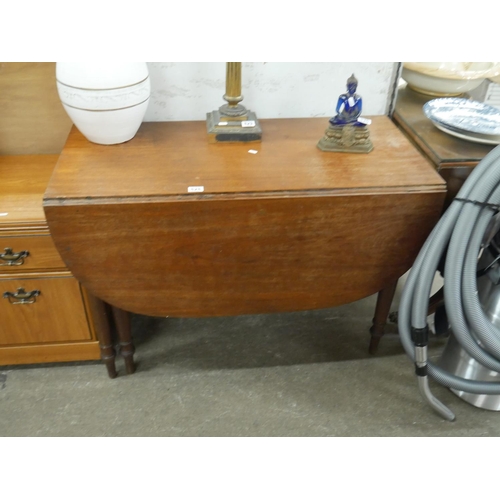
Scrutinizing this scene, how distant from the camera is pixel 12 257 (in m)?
1.28

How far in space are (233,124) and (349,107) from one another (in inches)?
13.7

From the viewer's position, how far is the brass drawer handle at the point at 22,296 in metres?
1.36

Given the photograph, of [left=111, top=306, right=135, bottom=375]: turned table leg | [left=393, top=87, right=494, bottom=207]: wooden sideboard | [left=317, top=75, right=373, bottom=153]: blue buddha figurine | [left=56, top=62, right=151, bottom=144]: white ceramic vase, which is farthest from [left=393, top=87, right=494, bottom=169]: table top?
[left=111, top=306, right=135, bottom=375]: turned table leg

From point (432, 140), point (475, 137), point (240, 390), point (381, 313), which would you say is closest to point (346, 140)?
point (432, 140)

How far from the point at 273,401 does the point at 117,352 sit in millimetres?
579

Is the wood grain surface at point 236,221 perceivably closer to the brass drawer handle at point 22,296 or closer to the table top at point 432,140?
the table top at point 432,140

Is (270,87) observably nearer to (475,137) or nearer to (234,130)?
(234,130)

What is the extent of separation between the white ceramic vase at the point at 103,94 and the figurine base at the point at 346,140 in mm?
544

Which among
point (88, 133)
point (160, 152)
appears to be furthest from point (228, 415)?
point (88, 133)

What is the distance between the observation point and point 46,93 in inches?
58.1

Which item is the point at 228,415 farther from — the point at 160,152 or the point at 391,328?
the point at 160,152

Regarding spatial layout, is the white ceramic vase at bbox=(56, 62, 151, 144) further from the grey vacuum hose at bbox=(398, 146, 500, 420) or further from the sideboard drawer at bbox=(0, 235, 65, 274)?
the grey vacuum hose at bbox=(398, 146, 500, 420)

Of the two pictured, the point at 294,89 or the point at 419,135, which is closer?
the point at 419,135

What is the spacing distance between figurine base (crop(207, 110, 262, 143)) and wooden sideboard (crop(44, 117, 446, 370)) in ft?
0.09
